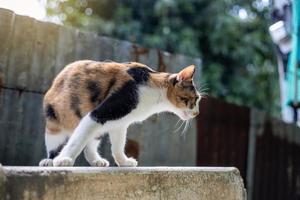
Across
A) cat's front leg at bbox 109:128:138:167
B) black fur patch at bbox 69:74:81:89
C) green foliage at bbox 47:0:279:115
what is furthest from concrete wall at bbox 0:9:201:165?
green foliage at bbox 47:0:279:115

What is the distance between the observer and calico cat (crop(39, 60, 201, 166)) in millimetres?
2799

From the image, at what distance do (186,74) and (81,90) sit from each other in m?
0.68

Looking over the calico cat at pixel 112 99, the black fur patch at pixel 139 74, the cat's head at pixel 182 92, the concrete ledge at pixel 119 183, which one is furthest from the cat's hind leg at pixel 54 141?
the concrete ledge at pixel 119 183

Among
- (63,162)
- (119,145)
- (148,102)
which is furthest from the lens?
(119,145)

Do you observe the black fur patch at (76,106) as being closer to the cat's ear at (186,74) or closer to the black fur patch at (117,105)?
the black fur patch at (117,105)

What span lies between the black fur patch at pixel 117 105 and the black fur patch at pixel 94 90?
0.58 feet

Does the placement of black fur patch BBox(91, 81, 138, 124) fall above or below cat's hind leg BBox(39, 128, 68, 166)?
above

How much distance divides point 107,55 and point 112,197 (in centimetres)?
258

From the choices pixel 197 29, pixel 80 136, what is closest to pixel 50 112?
pixel 80 136

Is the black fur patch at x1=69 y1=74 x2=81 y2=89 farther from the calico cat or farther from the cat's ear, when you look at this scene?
the cat's ear

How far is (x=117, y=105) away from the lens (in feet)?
9.02

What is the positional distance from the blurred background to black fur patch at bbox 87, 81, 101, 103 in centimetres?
118

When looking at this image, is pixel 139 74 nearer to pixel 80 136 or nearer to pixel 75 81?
pixel 75 81

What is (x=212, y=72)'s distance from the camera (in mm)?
9641
